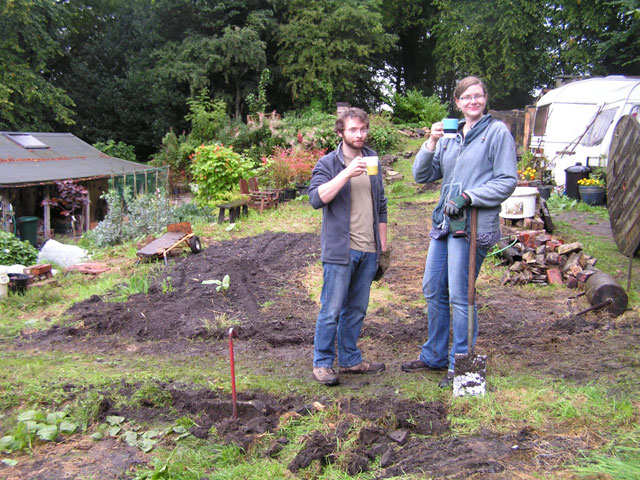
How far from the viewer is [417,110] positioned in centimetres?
2533

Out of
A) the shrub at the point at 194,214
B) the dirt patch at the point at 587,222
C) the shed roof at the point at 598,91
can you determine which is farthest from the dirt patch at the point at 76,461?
the shed roof at the point at 598,91

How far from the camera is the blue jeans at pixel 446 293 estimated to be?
135 inches

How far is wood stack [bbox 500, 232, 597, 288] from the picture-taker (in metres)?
6.06

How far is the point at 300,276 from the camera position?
695cm

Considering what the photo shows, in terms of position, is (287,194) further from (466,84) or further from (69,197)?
(466,84)

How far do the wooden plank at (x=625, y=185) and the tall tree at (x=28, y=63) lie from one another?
20878 mm

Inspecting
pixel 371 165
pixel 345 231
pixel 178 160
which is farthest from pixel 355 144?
pixel 178 160

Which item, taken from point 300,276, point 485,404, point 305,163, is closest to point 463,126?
point 485,404

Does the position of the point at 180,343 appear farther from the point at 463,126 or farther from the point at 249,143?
the point at 249,143

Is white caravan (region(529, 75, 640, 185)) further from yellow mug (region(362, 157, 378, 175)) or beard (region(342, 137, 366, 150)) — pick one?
yellow mug (region(362, 157, 378, 175))

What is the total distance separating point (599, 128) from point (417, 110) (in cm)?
1168

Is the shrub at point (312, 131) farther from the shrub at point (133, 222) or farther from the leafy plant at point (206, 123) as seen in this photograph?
the shrub at point (133, 222)

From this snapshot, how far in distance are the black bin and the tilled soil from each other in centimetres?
623

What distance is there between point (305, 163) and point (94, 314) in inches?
355
